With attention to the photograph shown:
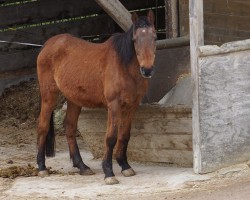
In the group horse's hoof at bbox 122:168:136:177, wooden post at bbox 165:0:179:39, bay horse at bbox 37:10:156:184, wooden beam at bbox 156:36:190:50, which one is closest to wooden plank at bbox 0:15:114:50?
wooden post at bbox 165:0:179:39

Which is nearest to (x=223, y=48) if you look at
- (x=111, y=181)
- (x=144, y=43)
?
(x=144, y=43)

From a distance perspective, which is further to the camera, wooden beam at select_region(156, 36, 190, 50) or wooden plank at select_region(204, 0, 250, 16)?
wooden plank at select_region(204, 0, 250, 16)

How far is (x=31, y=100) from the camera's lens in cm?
1188

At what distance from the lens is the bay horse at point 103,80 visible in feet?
25.0

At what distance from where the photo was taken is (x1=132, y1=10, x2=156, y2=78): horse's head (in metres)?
7.41

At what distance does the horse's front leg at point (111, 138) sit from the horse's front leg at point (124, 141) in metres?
0.17

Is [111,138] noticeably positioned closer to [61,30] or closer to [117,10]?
[117,10]

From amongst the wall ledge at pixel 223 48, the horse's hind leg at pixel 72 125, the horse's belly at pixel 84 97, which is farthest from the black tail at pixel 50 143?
the wall ledge at pixel 223 48

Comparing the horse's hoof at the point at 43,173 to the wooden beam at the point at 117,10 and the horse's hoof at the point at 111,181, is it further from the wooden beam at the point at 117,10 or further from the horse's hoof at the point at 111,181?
the wooden beam at the point at 117,10

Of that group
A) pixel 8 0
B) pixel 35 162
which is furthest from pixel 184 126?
pixel 8 0

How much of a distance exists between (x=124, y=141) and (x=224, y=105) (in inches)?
45.3

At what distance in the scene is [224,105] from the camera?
786 centimetres

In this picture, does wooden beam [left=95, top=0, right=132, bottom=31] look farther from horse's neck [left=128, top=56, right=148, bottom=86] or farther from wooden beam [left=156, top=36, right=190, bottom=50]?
horse's neck [left=128, top=56, right=148, bottom=86]

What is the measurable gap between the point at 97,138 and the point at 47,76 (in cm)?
98
